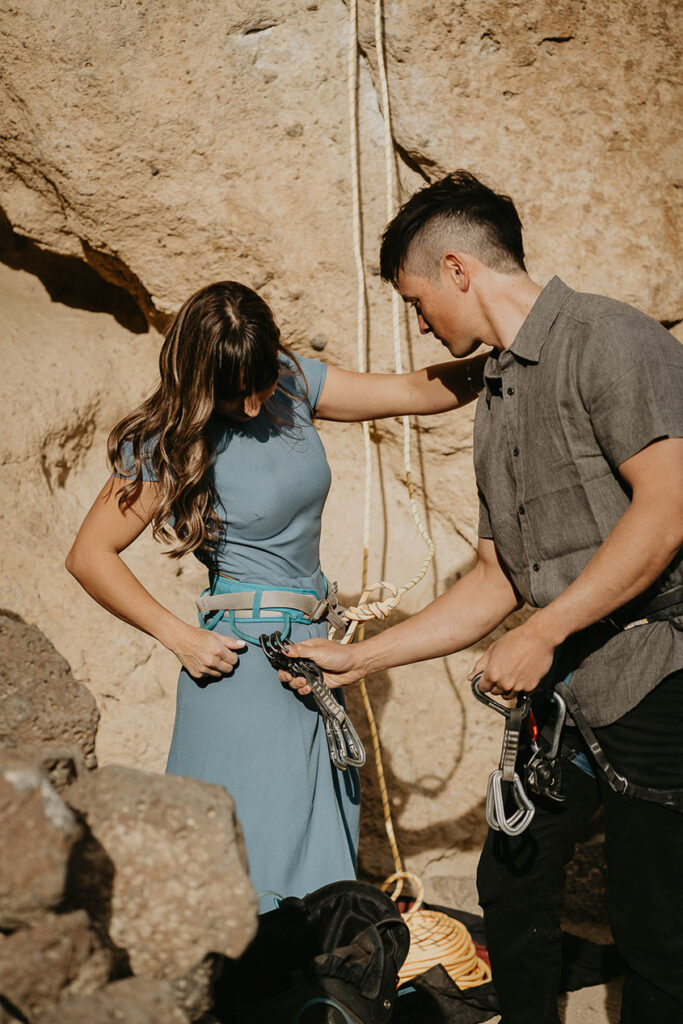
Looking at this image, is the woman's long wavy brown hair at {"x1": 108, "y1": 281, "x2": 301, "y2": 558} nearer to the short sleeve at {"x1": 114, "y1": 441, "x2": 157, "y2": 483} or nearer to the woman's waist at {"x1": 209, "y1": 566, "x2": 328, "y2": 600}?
the short sleeve at {"x1": 114, "y1": 441, "x2": 157, "y2": 483}

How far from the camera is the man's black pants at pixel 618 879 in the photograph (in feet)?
6.96

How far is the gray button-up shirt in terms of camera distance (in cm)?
197

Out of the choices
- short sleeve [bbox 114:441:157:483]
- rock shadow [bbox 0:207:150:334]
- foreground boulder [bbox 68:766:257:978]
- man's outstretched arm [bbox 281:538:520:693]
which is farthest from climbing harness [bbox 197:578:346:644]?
rock shadow [bbox 0:207:150:334]

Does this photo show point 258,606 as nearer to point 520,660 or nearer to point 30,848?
point 520,660

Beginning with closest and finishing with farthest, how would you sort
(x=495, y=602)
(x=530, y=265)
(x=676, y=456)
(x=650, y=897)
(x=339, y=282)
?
(x=676, y=456) → (x=650, y=897) → (x=495, y=602) → (x=530, y=265) → (x=339, y=282)

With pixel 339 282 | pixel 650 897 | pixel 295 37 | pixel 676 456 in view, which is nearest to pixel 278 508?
pixel 676 456

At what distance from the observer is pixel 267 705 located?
8.16 ft

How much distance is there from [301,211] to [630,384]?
6.68ft

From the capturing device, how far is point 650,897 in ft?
6.97

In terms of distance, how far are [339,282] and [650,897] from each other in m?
2.50

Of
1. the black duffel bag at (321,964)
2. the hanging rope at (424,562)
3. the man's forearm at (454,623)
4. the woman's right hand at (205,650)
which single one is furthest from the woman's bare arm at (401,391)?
the black duffel bag at (321,964)

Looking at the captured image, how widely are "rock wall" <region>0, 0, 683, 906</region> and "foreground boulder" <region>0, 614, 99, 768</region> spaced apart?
5.27 ft

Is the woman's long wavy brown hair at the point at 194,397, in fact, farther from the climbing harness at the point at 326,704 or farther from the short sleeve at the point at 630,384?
the short sleeve at the point at 630,384

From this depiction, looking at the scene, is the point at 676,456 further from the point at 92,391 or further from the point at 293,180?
the point at 92,391
